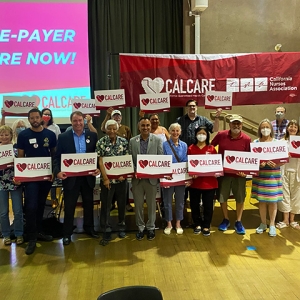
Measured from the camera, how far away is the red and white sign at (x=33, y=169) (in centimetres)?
360

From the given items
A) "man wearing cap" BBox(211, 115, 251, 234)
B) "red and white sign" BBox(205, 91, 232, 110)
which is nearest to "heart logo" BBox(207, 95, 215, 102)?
"red and white sign" BBox(205, 91, 232, 110)

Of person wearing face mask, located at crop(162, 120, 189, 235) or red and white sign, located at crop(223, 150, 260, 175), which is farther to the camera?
person wearing face mask, located at crop(162, 120, 189, 235)

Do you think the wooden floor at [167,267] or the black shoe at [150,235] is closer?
the wooden floor at [167,267]

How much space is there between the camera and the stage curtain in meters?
6.69

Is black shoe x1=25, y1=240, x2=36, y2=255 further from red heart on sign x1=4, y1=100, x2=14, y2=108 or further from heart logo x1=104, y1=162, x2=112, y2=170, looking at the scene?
red heart on sign x1=4, y1=100, x2=14, y2=108

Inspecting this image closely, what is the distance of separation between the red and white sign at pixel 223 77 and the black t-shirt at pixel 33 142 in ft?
4.63

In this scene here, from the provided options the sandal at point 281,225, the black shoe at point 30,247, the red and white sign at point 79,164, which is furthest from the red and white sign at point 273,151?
the black shoe at point 30,247

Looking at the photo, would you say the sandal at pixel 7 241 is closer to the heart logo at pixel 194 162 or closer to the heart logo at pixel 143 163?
the heart logo at pixel 143 163

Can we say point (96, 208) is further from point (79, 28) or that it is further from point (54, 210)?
point (79, 28)

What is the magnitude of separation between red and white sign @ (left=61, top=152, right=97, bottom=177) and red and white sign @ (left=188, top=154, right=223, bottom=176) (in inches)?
45.7

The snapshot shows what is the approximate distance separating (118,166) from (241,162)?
1.47 metres

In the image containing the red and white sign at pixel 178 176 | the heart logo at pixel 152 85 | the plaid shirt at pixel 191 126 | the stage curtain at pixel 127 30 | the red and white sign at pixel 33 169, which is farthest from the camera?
the stage curtain at pixel 127 30

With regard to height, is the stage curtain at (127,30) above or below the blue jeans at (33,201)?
above

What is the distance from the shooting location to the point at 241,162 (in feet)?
12.6
